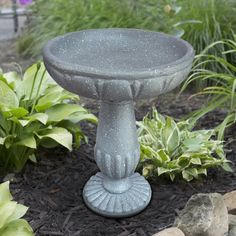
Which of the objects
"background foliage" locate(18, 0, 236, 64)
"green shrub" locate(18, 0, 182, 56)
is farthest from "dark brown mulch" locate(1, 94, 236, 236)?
"green shrub" locate(18, 0, 182, 56)

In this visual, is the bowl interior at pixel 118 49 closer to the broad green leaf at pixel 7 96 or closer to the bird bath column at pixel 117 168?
the bird bath column at pixel 117 168

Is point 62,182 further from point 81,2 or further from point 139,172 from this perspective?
point 81,2

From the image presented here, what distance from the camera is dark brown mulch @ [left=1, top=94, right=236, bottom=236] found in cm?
278

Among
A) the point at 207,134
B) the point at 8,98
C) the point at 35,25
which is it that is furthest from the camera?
the point at 35,25

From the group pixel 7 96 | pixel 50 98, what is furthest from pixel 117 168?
pixel 7 96

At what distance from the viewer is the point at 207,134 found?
3.38 metres

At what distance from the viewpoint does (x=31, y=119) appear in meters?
2.96

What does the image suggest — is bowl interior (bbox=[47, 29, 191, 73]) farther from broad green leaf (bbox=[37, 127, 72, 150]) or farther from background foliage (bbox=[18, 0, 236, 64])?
background foliage (bbox=[18, 0, 236, 64])

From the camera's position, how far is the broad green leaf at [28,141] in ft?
9.72

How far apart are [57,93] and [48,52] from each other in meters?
0.83

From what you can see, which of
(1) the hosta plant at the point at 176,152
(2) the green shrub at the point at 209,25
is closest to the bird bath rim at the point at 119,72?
(1) the hosta plant at the point at 176,152

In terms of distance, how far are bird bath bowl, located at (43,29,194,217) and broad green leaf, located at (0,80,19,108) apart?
0.58 metres

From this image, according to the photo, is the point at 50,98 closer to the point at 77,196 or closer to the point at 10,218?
the point at 77,196

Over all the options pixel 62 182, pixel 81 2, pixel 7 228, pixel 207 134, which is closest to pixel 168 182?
pixel 207 134
